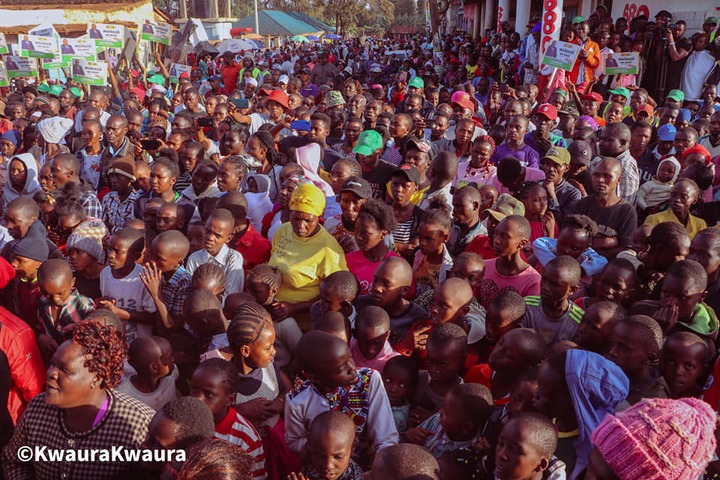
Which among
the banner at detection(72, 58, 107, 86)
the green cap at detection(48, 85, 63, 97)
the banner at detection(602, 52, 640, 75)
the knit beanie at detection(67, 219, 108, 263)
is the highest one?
the banner at detection(602, 52, 640, 75)

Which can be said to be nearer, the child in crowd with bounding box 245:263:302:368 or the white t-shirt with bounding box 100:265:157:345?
the child in crowd with bounding box 245:263:302:368

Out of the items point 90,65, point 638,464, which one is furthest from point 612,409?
point 90,65

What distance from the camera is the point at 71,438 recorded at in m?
2.42

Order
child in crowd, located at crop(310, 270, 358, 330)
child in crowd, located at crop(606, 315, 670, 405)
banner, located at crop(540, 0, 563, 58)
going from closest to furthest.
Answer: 1. child in crowd, located at crop(606, 315, 670, 405)
2. child in crowd, located at crop(310, 270, 358, 330)
3. banner, located at crop(540, 0, 563, 58)

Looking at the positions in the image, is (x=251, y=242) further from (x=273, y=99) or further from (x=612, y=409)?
(x=273, y=99)

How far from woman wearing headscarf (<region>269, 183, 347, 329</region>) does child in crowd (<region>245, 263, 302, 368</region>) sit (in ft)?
0.43

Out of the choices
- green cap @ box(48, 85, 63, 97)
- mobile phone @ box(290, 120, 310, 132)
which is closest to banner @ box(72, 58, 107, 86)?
green cap @ box(48, 85, 63, 97)

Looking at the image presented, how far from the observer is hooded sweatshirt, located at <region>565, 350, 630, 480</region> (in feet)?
8.23

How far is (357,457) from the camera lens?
285 cm

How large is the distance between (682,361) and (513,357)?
75cm

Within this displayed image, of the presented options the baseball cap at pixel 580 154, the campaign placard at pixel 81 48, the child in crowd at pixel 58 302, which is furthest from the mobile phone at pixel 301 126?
the campaign placard at pixel 81 48

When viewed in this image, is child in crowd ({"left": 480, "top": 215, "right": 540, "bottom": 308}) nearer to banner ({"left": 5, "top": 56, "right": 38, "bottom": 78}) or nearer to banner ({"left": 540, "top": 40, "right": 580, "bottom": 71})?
banner ({"left": 540, "top": 40, "right": 580, "bottom": 71})

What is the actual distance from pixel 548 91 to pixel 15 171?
23.0 feet

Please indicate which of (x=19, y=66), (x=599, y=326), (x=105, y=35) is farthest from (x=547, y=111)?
(x=19, y=66)
